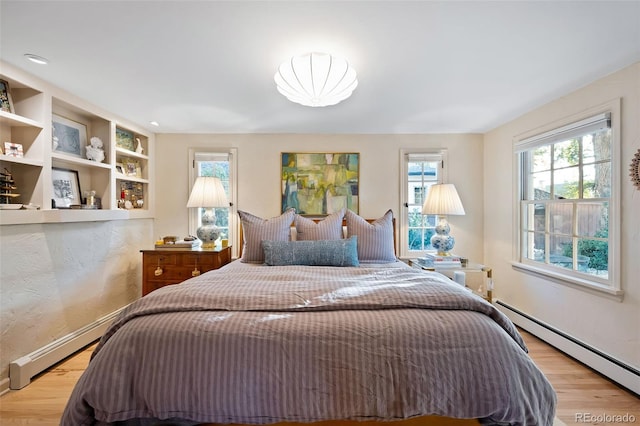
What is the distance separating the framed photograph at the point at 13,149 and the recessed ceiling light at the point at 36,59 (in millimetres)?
612

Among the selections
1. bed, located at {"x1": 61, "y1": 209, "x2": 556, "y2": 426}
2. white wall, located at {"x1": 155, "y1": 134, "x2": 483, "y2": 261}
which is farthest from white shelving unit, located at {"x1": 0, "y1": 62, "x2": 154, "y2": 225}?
bed, located at {"x1": 61, "y1": 209, "x2": 556, "y2": 426}

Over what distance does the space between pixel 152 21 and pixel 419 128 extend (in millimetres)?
2702

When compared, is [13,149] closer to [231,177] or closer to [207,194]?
[207,194]

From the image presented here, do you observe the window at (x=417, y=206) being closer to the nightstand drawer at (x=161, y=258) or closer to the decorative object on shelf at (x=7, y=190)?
the nightstand drawer at (x=161, y=258)

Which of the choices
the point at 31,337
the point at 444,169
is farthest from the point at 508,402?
→ the point at 31,337

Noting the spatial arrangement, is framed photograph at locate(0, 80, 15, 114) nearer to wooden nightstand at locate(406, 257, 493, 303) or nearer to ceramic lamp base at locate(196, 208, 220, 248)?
ceramic lamp base at locate(196, 208, 220, 248)

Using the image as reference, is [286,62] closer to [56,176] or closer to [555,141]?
[56,176]

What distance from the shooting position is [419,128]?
319 cm

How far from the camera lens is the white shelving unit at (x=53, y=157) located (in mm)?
1958

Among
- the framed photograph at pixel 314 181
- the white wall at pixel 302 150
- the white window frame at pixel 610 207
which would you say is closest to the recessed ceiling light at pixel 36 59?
the white wall at pixel 302 150

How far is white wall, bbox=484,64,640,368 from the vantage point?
1.83 meters

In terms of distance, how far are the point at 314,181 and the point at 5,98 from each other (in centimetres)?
260
